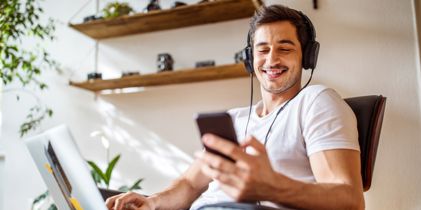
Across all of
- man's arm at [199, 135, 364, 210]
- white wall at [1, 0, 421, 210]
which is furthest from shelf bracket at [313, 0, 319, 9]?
man's arm at [199, 135, 364, 210]

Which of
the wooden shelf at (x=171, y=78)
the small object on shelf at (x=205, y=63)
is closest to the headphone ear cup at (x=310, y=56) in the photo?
the wooden shelf at (x=171, y=78)

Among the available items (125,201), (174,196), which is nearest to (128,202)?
(125,201)

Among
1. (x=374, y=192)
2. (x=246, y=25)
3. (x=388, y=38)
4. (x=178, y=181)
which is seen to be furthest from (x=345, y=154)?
(x=246, y=25)

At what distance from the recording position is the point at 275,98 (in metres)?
1.29

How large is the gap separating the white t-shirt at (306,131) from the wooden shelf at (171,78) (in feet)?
4.25

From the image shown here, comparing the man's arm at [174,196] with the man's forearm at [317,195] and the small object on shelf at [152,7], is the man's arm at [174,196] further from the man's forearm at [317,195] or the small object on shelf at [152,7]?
the small object on shelf at [152,7]

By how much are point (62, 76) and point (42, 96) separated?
0.21m

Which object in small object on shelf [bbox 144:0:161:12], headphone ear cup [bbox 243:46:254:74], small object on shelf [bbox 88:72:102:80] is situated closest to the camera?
headphone ear cup [bbox 243:46:254:74]

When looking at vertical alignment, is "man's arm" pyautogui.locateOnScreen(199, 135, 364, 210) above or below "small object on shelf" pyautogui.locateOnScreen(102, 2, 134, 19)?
below

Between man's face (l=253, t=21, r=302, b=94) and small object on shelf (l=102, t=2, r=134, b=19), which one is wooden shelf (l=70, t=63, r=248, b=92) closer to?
small object on shelf (l=102, t=2, r=134, b=19)

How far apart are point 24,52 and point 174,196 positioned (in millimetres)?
1981

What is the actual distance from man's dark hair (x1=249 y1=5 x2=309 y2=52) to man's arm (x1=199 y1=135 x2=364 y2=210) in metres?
0.42

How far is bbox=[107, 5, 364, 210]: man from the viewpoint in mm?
663

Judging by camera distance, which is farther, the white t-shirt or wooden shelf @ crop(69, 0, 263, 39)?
wooden shelf @ crop(69, 0, 263, 39)
